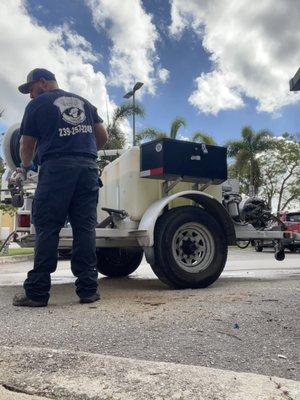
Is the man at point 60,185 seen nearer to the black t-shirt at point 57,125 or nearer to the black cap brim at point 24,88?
the black t-shirt at point 57,125

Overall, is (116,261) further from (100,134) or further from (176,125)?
(176,125)

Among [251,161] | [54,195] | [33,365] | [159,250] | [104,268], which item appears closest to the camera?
[33,365]

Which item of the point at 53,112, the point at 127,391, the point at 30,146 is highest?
the point at 53,112

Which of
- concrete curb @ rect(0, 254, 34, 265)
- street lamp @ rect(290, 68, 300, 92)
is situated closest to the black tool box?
street lamp @ rect(290, 68, 300, 92)

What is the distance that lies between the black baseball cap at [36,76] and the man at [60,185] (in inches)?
7.5

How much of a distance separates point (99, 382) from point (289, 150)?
129ft

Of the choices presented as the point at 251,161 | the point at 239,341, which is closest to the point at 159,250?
the point at 239,341

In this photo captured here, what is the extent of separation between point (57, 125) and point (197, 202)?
6.14ft

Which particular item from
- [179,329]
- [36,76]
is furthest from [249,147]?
[179,329]

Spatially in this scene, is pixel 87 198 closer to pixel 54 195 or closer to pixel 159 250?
pixel 54 195

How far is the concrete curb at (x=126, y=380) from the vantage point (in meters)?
2.05

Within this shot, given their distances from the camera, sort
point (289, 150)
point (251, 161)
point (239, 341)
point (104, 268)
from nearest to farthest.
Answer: point (239, 341), point (104, 268), point (251, 161), point (289, 150)

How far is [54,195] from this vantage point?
3.97 m

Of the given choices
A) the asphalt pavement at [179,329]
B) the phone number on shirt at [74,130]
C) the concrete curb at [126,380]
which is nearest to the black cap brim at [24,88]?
the phone number on shirt at [74,130]
